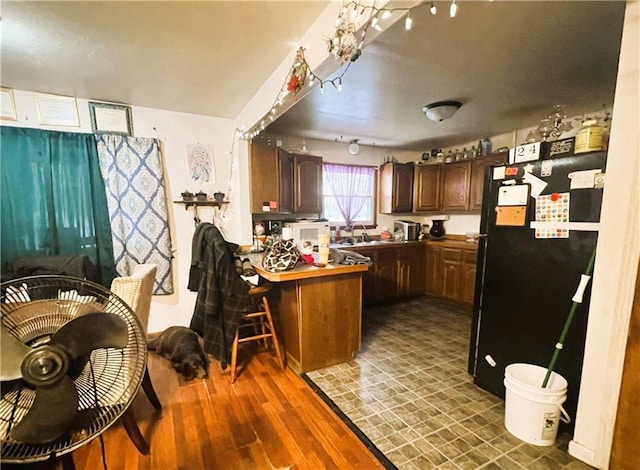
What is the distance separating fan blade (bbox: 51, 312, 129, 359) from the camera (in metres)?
0.81

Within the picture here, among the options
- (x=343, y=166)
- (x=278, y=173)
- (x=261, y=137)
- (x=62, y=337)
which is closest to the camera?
(x=62, y=337)

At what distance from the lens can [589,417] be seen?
4.68 feet

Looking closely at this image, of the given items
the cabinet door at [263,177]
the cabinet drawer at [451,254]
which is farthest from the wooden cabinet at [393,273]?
the cabinet door at [263,177]

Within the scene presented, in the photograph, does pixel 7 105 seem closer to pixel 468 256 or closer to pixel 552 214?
pixel 552 214

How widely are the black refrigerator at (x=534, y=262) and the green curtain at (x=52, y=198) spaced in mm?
3373

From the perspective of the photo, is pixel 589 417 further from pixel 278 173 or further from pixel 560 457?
Result: pixel 278 173

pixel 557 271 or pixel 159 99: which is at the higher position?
pixel 159 99

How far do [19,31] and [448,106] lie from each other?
3.10 m

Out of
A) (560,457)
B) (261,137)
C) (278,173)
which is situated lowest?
(560,457)

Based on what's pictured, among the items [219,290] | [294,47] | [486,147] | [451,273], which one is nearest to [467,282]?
[451,273]

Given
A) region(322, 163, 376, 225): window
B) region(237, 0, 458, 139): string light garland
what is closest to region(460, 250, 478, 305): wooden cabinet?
region(322, 163, 376, 225): window

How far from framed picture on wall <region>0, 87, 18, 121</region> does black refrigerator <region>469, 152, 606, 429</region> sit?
12.8ft

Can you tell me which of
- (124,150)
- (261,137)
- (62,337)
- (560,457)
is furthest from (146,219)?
(560,457)

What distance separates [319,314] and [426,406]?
963mm
